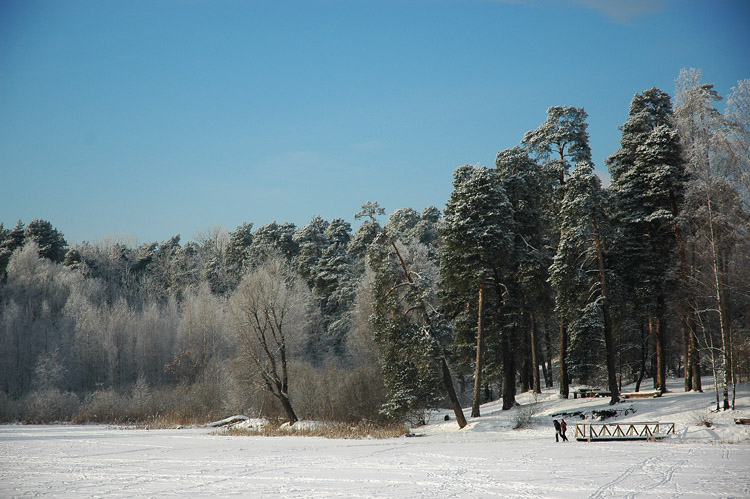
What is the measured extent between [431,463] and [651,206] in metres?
19.7

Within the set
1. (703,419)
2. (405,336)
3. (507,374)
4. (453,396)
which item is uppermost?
(405,336)

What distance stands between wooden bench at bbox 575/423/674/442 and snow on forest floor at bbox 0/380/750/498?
0.55 m

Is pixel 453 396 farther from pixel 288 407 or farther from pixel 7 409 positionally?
pixel 7 409

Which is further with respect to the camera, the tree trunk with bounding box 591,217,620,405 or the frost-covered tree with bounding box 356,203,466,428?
the frost-covered tree with bounding box 356,203,466,428

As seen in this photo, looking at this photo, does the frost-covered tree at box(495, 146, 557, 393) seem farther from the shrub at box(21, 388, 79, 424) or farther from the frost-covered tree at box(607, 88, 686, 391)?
the shrub at box(21, 388, 79, 424)

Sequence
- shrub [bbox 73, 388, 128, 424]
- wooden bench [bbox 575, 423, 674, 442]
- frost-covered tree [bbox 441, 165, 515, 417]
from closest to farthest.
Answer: wooden bench [bbox 575, 423, 674, 442], frost-covered tree [bbox 441, 165, 515, 417], shrub [bbox 73, 388, 128, 424]

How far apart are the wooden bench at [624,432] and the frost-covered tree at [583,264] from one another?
11.8 ft

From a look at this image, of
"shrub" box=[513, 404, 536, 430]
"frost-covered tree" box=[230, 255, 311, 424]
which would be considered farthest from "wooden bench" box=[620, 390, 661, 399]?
"frost-covered tree" box=[230, 255, 311, 424]

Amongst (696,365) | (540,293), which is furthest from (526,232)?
(696,365)

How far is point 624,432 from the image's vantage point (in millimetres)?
24469

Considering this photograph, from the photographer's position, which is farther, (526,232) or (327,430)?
(526,232)

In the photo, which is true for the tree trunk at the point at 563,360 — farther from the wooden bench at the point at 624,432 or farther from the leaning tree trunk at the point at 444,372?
the leaning tree trunk at the point at 444,372

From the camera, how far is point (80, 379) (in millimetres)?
54500

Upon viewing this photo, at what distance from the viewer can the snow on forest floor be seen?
523 inches
